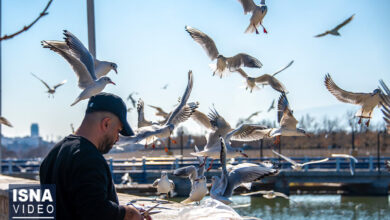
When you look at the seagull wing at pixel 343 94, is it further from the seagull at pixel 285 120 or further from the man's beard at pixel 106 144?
the man's beard at pixel 106 144

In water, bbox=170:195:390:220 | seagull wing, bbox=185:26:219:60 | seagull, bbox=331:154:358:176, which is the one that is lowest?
water, bbox=170:195:390:220

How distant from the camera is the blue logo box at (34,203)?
252 cm

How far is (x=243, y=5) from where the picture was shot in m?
7.15

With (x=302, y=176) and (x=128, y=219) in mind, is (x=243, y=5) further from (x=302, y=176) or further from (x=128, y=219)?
(x=302, y=176)

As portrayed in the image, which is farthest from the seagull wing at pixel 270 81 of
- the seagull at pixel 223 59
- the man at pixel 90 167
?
the man at pixel 90 167

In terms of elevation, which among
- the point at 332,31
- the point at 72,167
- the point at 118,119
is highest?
the point at 332,31

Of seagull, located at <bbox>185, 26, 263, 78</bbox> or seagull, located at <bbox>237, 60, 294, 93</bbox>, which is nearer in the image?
seagull, located at <bbox>185, 26, 263, 78</bbox>

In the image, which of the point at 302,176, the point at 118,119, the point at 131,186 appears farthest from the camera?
the point at 302,176

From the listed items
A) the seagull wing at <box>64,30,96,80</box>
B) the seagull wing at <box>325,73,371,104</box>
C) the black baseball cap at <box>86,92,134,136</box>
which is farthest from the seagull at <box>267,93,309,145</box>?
the black baseball cap at <box>86,92,134,136</box>

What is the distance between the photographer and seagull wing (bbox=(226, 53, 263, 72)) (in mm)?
7941

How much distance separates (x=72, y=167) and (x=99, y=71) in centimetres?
352

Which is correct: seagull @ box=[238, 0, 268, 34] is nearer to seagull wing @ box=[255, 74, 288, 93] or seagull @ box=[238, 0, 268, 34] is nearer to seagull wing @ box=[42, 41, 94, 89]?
seagull wing @ box=[255, 74, 288, 93]

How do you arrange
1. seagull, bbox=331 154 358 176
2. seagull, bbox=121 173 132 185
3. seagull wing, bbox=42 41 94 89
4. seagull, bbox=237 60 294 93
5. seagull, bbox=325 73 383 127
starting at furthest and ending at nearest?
seagull, bbox=121 173 132 185, seagull, bbox=331 154 358 176, seagull, bbox=237 60 294 93, seagull, bbox=325 73 383 127, seagull wing, bbox=42 41 94 89

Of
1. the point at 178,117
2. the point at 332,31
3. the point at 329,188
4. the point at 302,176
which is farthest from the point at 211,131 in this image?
the point at 329,188
